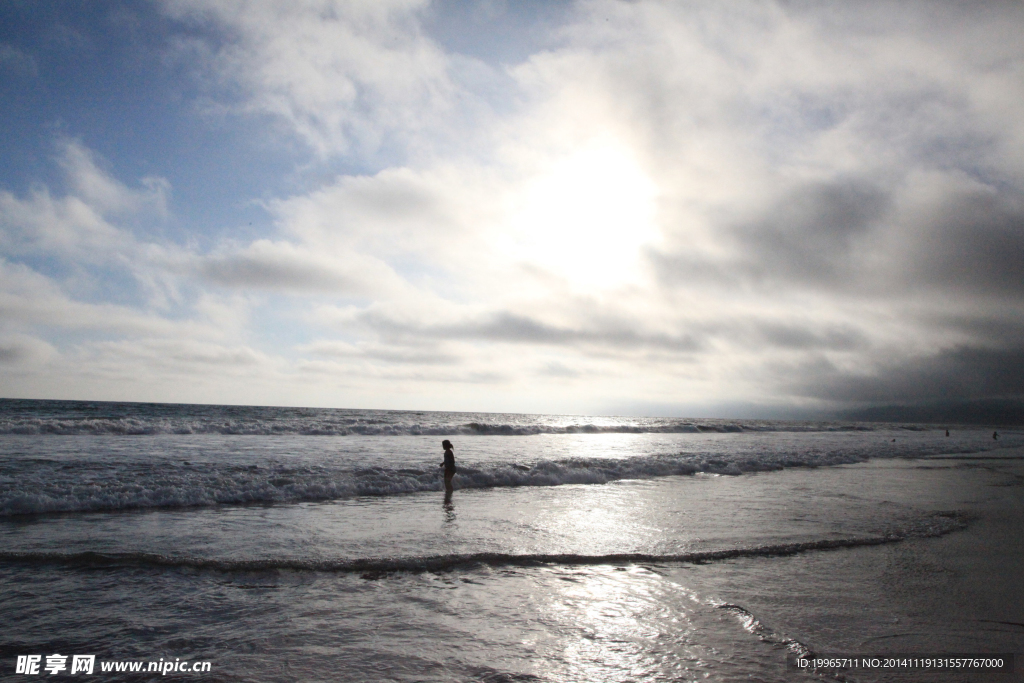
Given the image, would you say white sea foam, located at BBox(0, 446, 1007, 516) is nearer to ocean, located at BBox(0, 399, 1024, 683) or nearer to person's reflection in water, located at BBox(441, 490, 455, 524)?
ocean, located at BBox(0, 399, 1024, 683)

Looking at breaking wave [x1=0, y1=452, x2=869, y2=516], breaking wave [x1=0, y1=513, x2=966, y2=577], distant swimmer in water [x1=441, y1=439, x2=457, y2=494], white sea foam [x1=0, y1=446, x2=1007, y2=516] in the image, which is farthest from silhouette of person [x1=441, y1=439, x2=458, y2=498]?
breaking wave [x1=0, y1=513, x2=966, y2=577]

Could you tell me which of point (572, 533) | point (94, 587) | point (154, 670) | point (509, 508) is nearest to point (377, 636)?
point (154, 670)

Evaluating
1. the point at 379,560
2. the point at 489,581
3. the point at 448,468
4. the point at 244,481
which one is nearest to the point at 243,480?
the point at 244,481

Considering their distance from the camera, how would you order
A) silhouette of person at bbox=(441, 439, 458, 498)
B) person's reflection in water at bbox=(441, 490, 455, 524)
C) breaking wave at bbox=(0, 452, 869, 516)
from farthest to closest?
silhouette of person at bbox=(441, 439, 458, 498) < breaking wave at bbox=(0, 452, 869, 516) < person's reflection in water at bbox=(441, 490, 455, 524)

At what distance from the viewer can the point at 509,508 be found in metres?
14.9

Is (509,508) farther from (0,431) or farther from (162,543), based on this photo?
(0,431)

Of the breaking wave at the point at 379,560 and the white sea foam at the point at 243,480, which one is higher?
the breaking wave at the point at 379,560

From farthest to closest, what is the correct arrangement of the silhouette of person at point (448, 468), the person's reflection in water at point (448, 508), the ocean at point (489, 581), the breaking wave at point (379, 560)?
the silhouette of person at point (448, 468), the person's reflection in water at point (448, 508), the breaking wave at point (379, 560), the ocean at point (489, 581)

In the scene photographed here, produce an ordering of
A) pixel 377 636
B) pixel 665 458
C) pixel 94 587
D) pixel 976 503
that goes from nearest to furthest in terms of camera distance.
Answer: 1. pixel 377 636
2. pixel 94 587
3. pixel 976 503
4. pixel 665 458

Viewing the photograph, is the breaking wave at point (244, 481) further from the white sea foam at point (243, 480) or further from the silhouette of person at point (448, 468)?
the silhouette of person at point (448, 468)

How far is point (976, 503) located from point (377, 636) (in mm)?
19952

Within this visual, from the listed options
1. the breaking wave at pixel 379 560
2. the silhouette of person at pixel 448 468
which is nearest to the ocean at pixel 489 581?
the breaking wave at pixel 379 560

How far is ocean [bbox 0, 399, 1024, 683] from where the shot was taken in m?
5.80

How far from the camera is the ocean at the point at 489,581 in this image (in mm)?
5797
